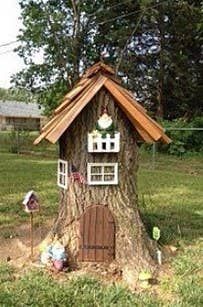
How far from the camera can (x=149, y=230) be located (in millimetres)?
6348

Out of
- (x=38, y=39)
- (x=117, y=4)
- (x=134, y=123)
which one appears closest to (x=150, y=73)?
(x=117, y=4)

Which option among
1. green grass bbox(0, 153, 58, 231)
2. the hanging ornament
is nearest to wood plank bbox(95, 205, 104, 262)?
the hanging ornament

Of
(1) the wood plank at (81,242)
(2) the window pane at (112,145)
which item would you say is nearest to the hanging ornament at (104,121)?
(2) the window pane at (112,145)

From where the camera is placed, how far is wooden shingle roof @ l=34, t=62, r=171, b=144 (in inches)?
203

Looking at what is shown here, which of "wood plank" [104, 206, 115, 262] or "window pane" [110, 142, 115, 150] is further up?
"window pane" [110, 142, 115, 150]

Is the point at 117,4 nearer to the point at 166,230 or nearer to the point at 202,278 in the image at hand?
the point at 166,230

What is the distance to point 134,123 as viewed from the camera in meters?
5.33

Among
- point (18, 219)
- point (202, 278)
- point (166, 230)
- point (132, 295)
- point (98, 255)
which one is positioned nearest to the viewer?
point (132, 295)

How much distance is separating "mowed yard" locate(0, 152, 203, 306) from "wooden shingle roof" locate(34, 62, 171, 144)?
1359mm

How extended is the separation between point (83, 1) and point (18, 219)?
20.5 m

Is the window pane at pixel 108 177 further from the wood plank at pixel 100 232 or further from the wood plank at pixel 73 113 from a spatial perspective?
the wood plank at pixel 73 113

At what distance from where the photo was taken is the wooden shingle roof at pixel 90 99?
514 centimetres

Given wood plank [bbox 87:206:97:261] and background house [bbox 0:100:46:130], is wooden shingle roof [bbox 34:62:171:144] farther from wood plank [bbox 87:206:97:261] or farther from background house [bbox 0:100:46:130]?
background house [bbox 0:100:46:130]

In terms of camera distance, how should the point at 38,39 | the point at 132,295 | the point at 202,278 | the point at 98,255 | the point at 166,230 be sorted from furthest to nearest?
the point at 38,39, the point at 166,230, the point at 98,255, the point at 202,278, the point at 132,295
